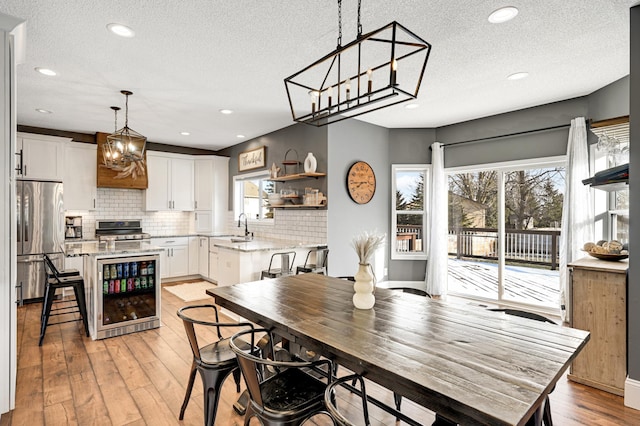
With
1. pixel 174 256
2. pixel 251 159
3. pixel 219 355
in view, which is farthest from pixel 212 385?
pixel 174 256

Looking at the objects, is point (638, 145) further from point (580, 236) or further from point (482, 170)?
point (482, 170)

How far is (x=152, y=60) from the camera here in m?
3.02

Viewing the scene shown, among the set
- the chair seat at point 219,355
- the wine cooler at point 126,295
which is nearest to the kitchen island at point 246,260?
the wine cooler at point 126,295

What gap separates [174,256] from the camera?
6.40 metres

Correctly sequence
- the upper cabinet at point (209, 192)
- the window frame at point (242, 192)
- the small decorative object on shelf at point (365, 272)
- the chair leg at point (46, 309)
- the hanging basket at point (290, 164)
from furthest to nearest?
the upper cabinet at point (209, 192)
the window frame at point (242, 192)
the hanging basket at point (290, 164)
the chair leg at point (46, 309)
the small decorative object on shelf at point (365, 272)

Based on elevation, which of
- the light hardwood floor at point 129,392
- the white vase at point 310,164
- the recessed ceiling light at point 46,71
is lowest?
the light hardwood floor at point 129,392

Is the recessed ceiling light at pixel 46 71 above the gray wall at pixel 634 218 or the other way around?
above

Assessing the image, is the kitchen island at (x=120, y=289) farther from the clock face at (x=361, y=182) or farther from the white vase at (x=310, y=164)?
the clock face at (x=361, y=182)

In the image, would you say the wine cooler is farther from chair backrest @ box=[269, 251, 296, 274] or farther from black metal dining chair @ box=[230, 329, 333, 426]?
black metal dining chair @ box=[230, 329, 333, 426]

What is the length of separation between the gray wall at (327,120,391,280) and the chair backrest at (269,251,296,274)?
1.78 ft

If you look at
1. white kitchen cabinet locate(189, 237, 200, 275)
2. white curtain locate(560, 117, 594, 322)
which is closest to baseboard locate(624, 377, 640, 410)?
white curtain locate(560, 117, 594, 322)

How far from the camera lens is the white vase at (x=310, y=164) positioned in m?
4.69

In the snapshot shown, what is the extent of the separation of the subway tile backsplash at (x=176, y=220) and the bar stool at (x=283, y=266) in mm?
500

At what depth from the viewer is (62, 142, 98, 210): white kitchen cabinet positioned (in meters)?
5.57
